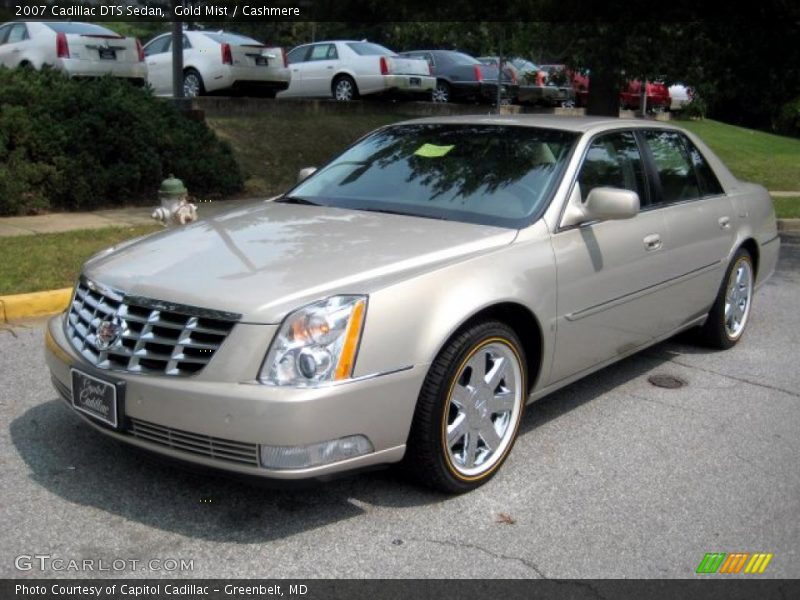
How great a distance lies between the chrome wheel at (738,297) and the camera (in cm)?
618

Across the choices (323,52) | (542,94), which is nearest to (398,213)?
(323,52)

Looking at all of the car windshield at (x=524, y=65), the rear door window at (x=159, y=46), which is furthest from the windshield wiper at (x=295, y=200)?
the car windshield at (x=524, y=65)

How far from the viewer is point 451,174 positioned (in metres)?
4.78

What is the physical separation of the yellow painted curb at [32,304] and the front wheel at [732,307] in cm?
446

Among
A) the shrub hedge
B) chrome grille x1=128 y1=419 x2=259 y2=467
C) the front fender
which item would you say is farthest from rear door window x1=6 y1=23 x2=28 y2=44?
chrome grille x1=128 y1=419 x2=259 y2=467

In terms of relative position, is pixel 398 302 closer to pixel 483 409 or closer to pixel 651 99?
pixel 483 409

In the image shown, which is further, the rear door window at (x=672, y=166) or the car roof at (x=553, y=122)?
the rear door window at (x=672, y=166)

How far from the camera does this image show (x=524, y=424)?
4809mm

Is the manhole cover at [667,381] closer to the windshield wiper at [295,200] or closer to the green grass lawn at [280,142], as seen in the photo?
the windshield wiper at [295,200]

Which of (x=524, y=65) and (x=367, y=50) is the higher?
(x=367, y=50)

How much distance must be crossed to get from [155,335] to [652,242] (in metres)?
2.82

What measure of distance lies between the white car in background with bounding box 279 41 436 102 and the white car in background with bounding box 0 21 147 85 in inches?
218

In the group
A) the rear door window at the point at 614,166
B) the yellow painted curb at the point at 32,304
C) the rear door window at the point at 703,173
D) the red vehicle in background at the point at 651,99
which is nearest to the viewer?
the rear door window at the point at 614,166

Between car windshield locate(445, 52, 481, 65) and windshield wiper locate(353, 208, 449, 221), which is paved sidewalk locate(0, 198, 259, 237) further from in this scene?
car windshield locate(445, 52, 481, 65)
